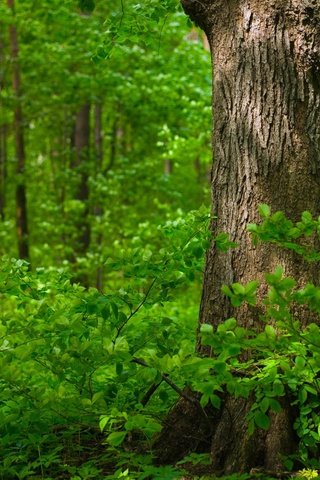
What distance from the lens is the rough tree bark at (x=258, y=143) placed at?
3246 mm

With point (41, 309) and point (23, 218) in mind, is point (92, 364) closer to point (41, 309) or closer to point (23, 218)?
point (41, 309)

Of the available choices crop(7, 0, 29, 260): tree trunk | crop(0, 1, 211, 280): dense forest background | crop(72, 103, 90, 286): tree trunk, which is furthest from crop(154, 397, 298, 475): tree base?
crop(72, 103, 90, 286): tree trunk

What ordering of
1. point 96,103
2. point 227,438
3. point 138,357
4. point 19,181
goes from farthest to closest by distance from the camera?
point 96,103 < point 19,181 < point 138,357 < point 227,438

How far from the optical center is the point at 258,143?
131 inches

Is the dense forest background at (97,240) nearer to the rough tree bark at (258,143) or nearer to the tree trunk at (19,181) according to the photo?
the tree trunk at (19,181)

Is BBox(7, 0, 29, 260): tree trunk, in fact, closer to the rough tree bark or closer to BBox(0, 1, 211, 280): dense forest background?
BBox(0, 1, 211, 280): dense forest background

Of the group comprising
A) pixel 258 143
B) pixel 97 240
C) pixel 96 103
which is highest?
pixel 96 103

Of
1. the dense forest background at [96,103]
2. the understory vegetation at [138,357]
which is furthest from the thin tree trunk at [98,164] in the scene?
the understory vegetation at [138,357]

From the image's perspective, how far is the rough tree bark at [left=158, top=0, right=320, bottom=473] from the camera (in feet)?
10.6

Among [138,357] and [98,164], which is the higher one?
[98,164]

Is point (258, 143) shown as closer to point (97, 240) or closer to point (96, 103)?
point (96, 103)

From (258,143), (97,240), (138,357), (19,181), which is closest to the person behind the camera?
(258,143)

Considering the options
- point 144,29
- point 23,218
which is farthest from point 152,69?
point 144,29

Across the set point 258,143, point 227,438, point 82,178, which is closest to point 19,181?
point 82,178
